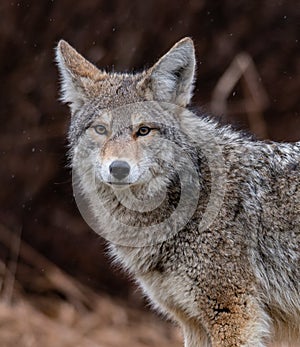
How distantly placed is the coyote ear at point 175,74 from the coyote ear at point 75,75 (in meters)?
0.52

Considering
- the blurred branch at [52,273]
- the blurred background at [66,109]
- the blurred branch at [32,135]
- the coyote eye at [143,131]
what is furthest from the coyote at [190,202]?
the blurred branch at [32,135]

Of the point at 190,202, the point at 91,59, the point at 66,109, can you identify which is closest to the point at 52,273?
the point at 66,109

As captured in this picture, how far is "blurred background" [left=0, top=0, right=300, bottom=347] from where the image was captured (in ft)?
40.1

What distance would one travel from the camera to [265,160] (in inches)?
253

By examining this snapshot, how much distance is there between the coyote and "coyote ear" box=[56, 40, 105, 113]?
1 centimetres

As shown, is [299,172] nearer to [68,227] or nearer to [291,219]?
[291,219]

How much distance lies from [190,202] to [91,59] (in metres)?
6.32

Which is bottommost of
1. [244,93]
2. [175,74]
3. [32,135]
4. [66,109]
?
[32,135]

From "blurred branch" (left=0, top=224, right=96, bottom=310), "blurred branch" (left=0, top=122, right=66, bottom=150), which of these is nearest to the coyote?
"blurred branch" (left=0, top=224, right=96, bottom=310)

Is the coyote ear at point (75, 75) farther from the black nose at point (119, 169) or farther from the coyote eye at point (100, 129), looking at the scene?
the black nose at point (119, 169)

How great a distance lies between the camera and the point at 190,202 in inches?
250

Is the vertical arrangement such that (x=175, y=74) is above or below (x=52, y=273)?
above

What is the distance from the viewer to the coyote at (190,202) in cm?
604

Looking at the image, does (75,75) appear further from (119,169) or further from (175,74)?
(119,169)
